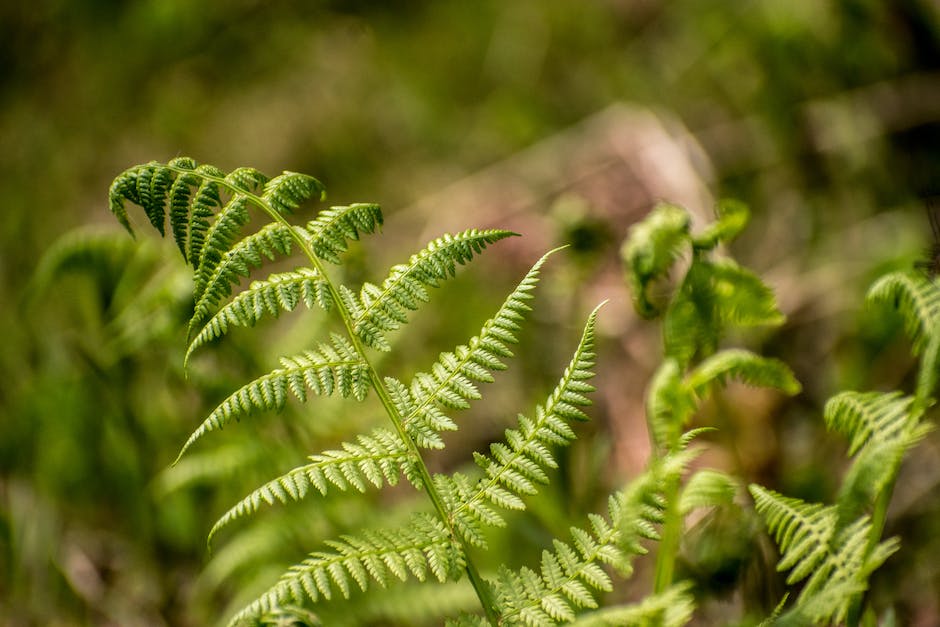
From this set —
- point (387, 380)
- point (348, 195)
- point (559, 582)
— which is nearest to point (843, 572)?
point (559, 582)

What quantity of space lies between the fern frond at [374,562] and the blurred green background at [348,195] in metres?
0.70

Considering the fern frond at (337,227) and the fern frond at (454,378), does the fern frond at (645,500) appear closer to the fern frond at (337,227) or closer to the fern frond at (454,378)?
the fern frond at (454,378)

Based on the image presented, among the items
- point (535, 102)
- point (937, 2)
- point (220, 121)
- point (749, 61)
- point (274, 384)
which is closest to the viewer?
point (274, 384)

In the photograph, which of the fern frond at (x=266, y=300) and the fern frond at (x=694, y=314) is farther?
the fern frond at (x=694, y=314)

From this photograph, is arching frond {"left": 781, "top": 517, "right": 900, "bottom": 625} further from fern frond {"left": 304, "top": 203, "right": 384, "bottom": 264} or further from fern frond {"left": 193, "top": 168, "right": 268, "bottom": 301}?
fern frond {"left": 193, "top": 168, "right": 268, "bottom": 301}

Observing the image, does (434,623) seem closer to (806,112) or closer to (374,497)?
(374,497)

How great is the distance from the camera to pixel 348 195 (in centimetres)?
347

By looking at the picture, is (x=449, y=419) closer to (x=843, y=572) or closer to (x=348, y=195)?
(x=843, y=572)

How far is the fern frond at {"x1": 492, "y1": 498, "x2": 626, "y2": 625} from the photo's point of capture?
38.2 inches

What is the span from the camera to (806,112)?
283 cm

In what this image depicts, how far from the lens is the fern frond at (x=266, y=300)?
3.25 feet

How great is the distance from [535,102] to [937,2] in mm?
1734

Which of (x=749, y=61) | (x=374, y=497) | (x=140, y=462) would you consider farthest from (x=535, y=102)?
(x=140, y=462)

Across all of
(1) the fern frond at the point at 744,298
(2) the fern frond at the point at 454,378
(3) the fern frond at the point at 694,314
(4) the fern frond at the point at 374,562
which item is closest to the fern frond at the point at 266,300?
(2) the fern frond at the point at 454,378
